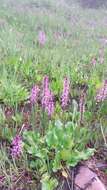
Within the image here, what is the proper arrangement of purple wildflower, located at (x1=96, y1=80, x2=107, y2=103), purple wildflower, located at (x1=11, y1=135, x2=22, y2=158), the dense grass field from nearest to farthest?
1. purple wildflower, located at (x1=11, y1=135, x2=22, y2=158)
2. the dense grass field
3. purple wildflower, located at (x1=96, y1=80, x2=107, y2=103)

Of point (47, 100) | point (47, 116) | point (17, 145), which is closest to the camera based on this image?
point (17, 145)

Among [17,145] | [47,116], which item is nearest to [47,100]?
[47,116]

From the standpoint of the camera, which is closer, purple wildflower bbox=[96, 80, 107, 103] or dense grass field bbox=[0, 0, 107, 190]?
dense grass field bbox=[0, 0, 107, 190]

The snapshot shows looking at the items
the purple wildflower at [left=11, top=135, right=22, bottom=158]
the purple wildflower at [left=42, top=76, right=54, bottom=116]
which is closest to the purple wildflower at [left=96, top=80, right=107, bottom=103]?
the purple wildflower at [left=42, top=76, right=54, bottom=116]

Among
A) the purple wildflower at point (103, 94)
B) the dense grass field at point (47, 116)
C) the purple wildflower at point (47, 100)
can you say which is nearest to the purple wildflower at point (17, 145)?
the dense grass field at point (47, 116)

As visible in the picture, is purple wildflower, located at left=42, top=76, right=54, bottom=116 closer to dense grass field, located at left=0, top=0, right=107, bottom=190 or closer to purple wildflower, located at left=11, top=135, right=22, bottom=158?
dense grass field, located at left=0, top=0, right=107, bottom=190

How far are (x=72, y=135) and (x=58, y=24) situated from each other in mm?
6336

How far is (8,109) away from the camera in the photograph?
3199 millimetres

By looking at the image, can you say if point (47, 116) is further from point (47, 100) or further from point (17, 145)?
point (17, 145)

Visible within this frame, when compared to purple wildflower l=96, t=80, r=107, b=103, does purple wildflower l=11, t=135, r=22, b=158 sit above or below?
below

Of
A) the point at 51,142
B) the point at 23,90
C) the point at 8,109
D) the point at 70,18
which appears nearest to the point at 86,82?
the point at 23,90

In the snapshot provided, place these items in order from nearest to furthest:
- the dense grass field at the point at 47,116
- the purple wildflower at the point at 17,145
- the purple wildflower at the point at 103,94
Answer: the purple wildflower at the point at 17,145, the dense grass field at the point at 47,116, the purple wildflower at the point at 103,94

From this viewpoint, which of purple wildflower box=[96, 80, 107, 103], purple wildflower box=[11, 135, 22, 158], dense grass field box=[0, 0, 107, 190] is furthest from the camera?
purple wildflower box=[96, 80, 107, 103]

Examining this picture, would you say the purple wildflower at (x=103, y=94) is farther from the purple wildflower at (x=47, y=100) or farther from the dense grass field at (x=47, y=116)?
the purple wildflower at (x=47, y=100)
